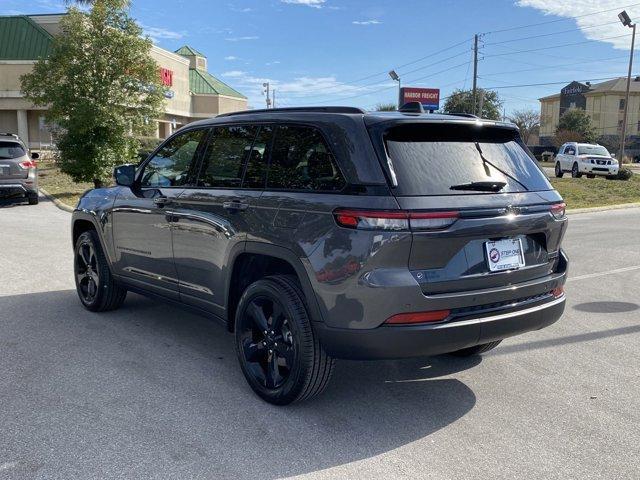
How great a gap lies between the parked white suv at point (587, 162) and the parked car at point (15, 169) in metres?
23.3

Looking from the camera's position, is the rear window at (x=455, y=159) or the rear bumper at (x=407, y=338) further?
the rear window at (x=455, y=159)

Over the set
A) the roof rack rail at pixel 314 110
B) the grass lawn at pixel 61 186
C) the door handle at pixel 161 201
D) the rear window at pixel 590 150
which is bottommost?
the grass lawn at pixel 61 186

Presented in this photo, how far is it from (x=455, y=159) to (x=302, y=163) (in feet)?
3.06

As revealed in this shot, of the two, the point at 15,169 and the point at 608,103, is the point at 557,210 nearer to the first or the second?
the point at 15,169

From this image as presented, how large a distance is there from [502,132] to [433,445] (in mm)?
2049

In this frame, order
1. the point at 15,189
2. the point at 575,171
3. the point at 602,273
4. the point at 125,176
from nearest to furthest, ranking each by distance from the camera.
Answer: the point at 125,176 → the point at 602,273 → the point at 15,189 → the point at 575,171

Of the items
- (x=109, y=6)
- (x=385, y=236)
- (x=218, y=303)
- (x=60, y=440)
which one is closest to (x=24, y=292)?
(x=218, y=303)

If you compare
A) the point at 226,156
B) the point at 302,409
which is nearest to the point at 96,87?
the point at 226,156

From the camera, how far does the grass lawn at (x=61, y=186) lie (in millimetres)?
18406

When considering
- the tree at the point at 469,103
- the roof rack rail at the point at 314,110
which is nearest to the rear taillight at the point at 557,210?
the roof rack rail at the point at 314,110

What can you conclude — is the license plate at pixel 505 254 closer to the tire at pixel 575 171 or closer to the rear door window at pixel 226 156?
the rear door window at pixel 226 156

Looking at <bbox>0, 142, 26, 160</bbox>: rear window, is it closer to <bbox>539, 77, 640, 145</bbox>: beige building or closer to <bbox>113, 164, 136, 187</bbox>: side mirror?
<bbox>113, 164, 136, 187</bbox>: side mirror

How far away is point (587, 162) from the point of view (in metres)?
28.7

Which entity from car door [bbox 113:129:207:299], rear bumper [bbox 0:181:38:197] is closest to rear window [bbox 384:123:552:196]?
car door [bbox 113:129:207:299]
